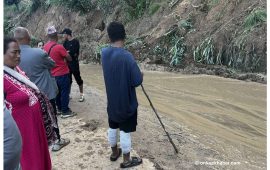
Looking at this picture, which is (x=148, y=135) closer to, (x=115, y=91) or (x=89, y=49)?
(x=115, y=91)

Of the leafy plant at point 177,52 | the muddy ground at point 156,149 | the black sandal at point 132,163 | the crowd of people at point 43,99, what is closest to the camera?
the crowd of people at point 43,99

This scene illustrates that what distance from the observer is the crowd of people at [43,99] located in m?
3.08

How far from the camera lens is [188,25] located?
13055mm

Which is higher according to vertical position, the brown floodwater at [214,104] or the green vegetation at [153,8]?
the green vegetation at [153,8]

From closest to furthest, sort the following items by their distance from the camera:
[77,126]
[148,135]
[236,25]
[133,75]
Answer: [133,75]
[148,135]
[77,126]
[236,25]

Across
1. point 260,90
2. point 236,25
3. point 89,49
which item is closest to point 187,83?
point 260,90

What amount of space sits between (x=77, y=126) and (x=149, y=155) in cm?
173

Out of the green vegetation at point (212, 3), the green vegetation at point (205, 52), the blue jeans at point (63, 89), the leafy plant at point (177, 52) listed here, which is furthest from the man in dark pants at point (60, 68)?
the green vegetation at point (212, 3)

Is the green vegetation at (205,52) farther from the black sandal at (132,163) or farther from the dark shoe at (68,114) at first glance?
the black sandal at (132,163)

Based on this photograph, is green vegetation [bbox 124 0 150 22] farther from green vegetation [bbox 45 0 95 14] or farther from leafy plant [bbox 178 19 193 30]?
leafy plant [bbox 178 19 193 30]

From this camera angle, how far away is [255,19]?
427 inches

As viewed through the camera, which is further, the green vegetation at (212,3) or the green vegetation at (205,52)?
the green vegetation at (212,3)

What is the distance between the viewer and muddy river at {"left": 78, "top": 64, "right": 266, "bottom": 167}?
6.29 metres

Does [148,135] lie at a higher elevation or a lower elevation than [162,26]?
lower
